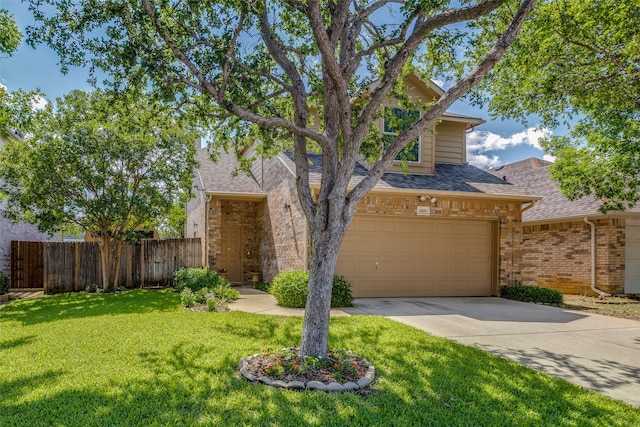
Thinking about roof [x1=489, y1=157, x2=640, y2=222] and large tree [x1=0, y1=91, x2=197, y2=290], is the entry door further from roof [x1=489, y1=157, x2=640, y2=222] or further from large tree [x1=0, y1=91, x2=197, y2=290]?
roof [x1=489, y1=157, x2=640, y2=222]

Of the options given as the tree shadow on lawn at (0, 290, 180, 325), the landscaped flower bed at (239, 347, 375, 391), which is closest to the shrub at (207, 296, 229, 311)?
the tree shadow on lawn at (0, 290, 180, 325)

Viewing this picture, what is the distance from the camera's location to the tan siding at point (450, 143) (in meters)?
13.6

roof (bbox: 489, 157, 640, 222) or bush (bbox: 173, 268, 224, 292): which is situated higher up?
roof (bbox: 489, 157, 640, 222)

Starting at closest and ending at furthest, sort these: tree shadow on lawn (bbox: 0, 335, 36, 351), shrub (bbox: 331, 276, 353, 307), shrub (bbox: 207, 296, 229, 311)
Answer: tree shadow on lawn (bbox: 0, 335, 36, 351)
shrub (bbox: 207, 296, 229, 311)
shrub (bbox: 331, 276, 353, 307)

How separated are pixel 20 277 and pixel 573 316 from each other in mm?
16972

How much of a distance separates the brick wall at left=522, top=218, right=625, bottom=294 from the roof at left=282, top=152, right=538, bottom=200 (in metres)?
3.40

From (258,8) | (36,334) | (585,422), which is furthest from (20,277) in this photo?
(585,422)

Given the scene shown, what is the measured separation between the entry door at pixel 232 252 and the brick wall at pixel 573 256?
10125mm

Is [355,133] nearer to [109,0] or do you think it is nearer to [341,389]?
[341,389]

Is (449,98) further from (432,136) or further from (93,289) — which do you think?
(93,289)

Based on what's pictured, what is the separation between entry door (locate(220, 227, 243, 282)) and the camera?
14.8 meters

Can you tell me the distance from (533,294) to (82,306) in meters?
11.6

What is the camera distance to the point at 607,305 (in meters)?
11.3

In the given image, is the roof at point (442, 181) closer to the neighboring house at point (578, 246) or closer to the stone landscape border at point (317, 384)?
the neighboring house at point (578, 246)
